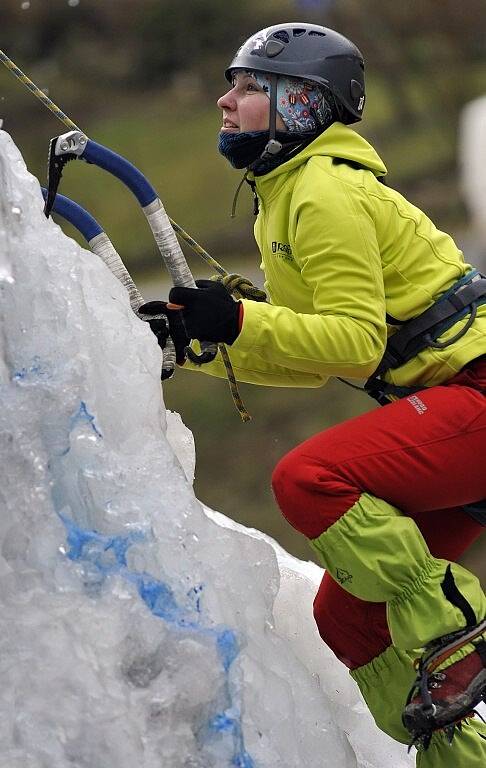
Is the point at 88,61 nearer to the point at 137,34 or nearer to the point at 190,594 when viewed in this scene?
the point at 137,34

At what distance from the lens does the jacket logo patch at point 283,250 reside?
5.50 feet

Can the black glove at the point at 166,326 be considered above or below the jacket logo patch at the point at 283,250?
below

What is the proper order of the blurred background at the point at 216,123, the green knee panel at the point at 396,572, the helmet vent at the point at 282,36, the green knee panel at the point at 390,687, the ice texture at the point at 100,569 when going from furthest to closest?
the blurred background at the point at 216,123 < the helmet vent at the point at 282,36 < the green knee panel at the point at 390,687 < the green knee panel at the point at 396,572 < the ice texture at the point at 100,569

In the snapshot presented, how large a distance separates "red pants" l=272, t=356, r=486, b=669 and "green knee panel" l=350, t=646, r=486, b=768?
0.11 ft

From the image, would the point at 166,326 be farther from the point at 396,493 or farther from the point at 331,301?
the point at 396,493

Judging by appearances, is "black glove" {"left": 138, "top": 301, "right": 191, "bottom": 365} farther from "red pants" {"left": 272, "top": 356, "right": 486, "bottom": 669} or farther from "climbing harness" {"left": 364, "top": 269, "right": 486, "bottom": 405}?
"climbing harness" {"left": 364, "top": 269, "right": 486, "bottom": 405}

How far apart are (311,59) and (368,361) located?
51 centimetres

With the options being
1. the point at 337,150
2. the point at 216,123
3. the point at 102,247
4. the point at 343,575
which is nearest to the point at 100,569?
the point at 343,575

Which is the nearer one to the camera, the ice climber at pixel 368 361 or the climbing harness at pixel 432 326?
the ice climber at pixel 368 361

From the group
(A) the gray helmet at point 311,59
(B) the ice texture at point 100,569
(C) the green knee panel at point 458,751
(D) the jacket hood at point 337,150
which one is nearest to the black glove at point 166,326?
(B) the ice texture at point 100,569

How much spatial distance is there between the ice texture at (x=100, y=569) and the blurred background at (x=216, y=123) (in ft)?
18.5

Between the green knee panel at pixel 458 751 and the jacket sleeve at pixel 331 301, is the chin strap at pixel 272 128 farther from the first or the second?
the green knee panel at pixel 458 751

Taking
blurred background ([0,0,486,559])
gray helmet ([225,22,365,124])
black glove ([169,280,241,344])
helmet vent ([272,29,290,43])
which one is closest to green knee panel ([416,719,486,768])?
black glove ([169,280,241,344])

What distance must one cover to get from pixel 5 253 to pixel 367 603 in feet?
2.65
